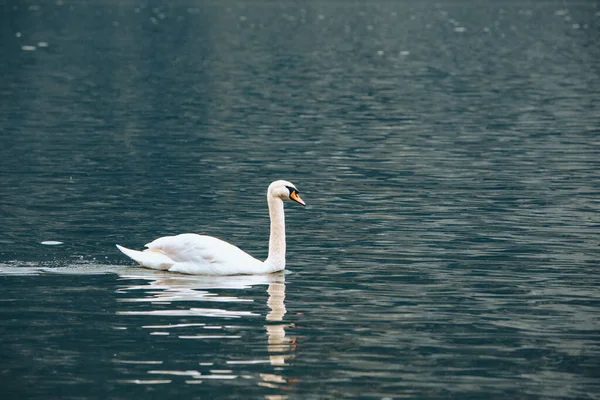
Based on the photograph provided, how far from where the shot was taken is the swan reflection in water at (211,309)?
1533cm

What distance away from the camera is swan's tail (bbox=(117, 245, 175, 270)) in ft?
69.6

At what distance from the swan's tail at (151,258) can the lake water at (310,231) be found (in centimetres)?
23

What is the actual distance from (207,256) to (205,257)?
0.05 meters

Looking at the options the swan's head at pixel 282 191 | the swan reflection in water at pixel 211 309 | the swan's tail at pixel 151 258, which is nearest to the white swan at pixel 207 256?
the swan's tail at pixel 151 258

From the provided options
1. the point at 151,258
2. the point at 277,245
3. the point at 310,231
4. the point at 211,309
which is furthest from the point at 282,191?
the point at 310,231

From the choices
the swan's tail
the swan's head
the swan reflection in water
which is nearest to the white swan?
the swan's tail

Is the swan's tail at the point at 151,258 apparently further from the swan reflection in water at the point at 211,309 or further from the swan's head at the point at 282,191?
the swan's head at the point at 282,191

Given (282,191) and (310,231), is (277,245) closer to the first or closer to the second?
(282,191)

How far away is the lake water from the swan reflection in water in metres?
0.05

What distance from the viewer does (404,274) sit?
70.5 ft

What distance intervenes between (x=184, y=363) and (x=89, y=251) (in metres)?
7.82

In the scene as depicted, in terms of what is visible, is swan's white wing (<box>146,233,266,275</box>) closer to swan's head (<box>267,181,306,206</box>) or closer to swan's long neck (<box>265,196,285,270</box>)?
swan's long neck (<box>265,196,285,270</box>)

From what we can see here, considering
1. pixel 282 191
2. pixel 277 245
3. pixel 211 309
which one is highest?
pixel 282 191

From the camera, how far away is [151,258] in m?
21.2
